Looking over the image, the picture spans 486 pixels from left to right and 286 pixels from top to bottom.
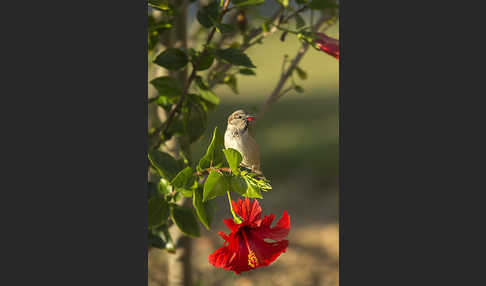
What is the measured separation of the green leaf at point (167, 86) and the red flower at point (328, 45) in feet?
1.33

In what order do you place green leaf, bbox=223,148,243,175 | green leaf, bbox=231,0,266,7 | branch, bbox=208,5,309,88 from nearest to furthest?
green leaf, bbox=223,148,243,175, green leaf, bbox=231,0,266,7, branch, bbox=208,5,309,88

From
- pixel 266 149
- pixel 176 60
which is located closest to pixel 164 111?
pixel 176 60

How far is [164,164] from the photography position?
1.21 m

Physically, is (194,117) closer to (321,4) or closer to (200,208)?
(200,208)

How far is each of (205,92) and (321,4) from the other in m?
0.43

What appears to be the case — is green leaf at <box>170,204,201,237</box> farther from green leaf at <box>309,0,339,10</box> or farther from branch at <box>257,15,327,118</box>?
green leaf at <box>309,0,339,10</box>

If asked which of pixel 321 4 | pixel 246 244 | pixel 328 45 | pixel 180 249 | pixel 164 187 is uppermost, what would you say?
pixel 321 4

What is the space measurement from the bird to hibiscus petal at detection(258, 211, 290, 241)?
0.12 m

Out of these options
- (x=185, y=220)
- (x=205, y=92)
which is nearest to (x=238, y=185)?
(x=185, y=220)

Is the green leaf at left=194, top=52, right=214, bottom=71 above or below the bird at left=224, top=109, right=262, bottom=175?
above

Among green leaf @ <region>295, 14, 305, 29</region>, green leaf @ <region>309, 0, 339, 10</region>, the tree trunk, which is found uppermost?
green leaf @ <region>309, 0, 339, 10</region>

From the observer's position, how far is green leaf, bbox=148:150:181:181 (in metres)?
1.17

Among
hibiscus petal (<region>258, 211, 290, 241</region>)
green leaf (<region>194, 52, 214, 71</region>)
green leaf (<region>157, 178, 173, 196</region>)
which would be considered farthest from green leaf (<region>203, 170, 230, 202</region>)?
green leaf (<region>194, 52, 214, 71</region>)

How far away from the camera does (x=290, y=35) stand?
1404 millimetres
